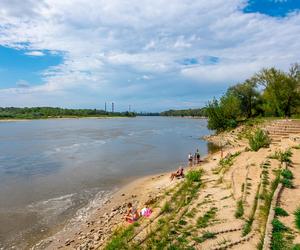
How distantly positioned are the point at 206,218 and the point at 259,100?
66281 millimetres

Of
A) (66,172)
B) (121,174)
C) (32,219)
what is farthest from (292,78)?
(32,219)

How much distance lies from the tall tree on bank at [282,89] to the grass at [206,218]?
49052 millimetres

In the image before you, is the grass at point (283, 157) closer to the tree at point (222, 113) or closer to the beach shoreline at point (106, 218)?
the beach shoreline at point (106, 218)

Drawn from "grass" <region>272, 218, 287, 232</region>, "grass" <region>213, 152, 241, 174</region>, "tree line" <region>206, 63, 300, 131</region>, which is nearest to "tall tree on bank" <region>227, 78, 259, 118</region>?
"tree line" <region>206, 63, 300, 131</region>

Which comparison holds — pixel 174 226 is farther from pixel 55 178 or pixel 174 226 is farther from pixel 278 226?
pixel 55 178

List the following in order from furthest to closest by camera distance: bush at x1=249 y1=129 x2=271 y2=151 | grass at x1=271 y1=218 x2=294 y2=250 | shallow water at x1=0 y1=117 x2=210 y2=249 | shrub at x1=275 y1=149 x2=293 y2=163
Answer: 1. bush at x1=249 y1=129 x2=271 y2=151
2. shrub at x1=275 y1=149 x2=293 y2=163
3. shallow water at x1=0 y1=117 x2=210 y2=249
4. grass at x1=271 y1=218 x2=294 y2=250

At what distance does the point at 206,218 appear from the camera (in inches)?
517

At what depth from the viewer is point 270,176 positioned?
56.8 feet

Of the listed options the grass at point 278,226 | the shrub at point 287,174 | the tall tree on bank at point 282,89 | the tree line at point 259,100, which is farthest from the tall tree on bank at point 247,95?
the grass at point 278,226

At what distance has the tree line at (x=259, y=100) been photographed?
5707 centimetres

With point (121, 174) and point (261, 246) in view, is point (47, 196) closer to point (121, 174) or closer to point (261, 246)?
point (121, 174)

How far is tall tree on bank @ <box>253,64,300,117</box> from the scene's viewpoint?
5659 centimetres

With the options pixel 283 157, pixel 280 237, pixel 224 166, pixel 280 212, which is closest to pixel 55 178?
pixel 224 166

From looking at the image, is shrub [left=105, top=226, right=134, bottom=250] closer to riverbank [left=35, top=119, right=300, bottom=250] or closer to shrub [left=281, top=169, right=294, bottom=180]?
riverbank [left=35, top=119, right=300, bottom=250]
